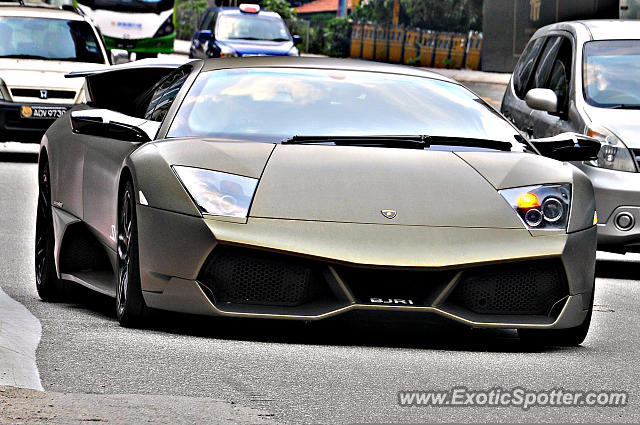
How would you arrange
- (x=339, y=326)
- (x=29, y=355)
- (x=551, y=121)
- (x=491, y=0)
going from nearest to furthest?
(x=29, y=355), (x=339, y=326), (x=551, y=121), (x=491, y=0)

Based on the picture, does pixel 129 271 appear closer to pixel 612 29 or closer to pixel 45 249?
pixel 45 249

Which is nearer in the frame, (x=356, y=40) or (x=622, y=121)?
(x=622, y=121)

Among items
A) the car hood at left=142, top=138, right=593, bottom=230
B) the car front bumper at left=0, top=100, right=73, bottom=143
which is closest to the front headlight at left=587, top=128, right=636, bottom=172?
the car hood at left=142, top=138, right=593, bottom=230

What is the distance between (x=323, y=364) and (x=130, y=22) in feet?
106

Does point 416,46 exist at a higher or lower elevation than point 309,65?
lower

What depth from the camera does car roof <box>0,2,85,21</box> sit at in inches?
786

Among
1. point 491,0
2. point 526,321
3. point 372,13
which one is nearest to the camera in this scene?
point 526,321

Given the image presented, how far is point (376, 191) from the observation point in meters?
6.11

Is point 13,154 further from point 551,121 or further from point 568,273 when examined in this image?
point 568,273

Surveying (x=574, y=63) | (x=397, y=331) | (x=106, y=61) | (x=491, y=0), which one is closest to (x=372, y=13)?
(x=491, y=0)

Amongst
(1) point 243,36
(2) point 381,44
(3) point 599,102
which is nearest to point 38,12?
(3) point 599,102

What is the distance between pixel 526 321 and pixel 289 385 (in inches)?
54.0

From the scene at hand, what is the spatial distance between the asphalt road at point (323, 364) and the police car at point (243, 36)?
83.6ft

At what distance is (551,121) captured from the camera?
1124cm
